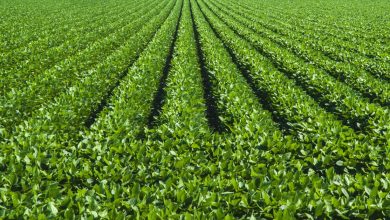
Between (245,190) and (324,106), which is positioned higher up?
(245,190)

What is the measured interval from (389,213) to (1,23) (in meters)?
28.2

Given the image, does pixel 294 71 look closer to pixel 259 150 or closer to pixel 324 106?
pixel 324 106

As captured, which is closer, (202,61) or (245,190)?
(245,190)

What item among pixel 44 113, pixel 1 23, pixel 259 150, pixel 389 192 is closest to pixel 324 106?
pixel 259 150

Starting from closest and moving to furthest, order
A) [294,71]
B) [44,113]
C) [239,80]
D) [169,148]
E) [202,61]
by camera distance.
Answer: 1. [169,148]
2. [44,113]
3. [239,80]
4. [294,71]
5. [202,61]

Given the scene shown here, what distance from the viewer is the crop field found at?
168 inches

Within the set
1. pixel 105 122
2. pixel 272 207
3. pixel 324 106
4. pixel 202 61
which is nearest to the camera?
pixel 272 207

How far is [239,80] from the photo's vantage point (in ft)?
39.2

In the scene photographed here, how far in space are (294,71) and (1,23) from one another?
22.6m

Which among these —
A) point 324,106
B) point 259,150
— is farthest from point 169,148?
point 324,106

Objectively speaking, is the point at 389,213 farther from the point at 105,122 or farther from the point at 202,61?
the point at 202,61

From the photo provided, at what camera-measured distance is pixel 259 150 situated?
6.05 meters

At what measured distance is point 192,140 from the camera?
20.8 ft

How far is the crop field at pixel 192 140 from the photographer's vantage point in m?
4.28
